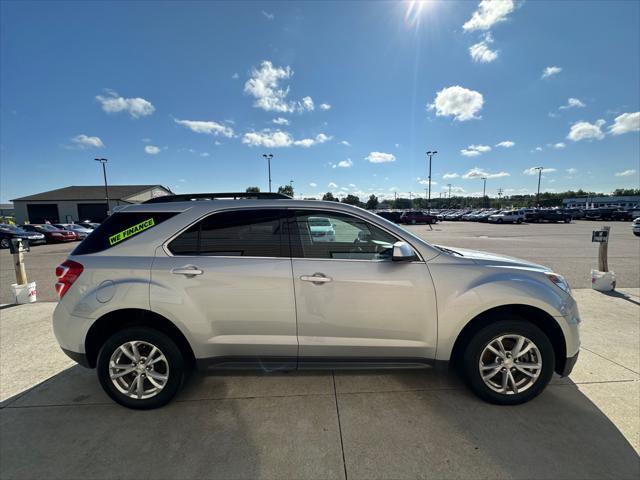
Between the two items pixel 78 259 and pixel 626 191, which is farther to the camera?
pixel 626 191

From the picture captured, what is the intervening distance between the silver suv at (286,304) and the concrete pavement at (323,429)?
0.28 meters

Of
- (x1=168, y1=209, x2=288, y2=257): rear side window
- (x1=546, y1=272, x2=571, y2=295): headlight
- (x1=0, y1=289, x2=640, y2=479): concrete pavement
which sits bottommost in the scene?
(x1=0, y1=289, x2=640, y2=479): concrete pavement

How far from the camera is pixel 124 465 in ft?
6.28

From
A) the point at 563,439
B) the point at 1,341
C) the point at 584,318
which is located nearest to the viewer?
the point at 563,439

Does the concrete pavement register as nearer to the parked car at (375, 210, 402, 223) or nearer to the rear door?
the rear door

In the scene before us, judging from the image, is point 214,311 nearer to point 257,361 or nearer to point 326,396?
point 257,361

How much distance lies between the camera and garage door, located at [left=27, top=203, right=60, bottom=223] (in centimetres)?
4334

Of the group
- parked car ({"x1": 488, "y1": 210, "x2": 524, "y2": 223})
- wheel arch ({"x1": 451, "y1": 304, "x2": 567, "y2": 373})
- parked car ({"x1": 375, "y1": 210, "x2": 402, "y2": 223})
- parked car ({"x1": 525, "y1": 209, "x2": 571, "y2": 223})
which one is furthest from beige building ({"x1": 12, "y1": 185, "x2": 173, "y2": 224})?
parked car ({"x1": 525, "y1": 209, "x2": 571, "y2": 223})

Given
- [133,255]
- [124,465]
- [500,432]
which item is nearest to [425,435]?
[500,432]

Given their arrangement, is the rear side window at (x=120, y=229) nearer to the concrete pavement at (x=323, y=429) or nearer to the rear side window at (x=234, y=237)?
the rear side window at (x=234, y=237)

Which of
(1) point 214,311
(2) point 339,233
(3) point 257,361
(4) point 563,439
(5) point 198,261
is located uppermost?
(2) point 339,233

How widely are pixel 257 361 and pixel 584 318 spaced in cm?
494

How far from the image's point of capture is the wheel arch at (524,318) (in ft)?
8.01

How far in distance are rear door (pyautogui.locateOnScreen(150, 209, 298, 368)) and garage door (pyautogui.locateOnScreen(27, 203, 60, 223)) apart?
5742 cm
